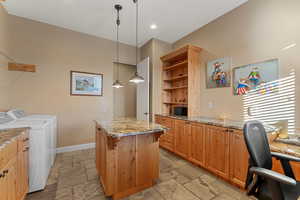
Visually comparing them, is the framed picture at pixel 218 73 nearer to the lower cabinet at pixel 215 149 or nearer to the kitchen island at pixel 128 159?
the lower cabinet at pixel 215 149

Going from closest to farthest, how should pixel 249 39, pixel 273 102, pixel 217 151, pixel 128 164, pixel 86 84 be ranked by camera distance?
pixel 128 164, pixel 273 102, pixel 217 151, pixel 249 39, pixel 86 84

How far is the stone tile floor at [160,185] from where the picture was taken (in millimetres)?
1692

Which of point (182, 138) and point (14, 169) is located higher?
point (14, 169)

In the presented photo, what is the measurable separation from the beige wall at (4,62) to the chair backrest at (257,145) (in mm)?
3742

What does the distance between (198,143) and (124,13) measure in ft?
9.81

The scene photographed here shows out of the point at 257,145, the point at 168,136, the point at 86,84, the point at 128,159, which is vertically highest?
the point at 86,84

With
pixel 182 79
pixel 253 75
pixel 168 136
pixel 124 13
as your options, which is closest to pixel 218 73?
pixel 253 75

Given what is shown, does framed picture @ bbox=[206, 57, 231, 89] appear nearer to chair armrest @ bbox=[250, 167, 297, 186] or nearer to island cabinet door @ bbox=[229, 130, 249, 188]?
island cabinet door @ bbox=[229, 130, 249, 188]

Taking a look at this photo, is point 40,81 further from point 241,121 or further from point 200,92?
point 241,121

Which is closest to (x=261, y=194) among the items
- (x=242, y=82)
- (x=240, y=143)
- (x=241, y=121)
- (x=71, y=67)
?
(x=240, y=143)

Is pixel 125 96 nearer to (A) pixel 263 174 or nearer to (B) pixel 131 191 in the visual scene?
(B) pixel 131 191

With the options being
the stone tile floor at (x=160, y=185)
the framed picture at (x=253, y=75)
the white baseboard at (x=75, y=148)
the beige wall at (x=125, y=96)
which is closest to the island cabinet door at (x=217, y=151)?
the stone tile floor at (x=160, y=185)

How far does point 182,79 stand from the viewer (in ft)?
11.7

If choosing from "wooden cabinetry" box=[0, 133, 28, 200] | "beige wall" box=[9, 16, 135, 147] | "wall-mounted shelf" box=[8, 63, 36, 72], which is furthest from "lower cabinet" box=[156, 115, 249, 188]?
"wall-mounted shelf" box=[8, 63, 36, 72]
